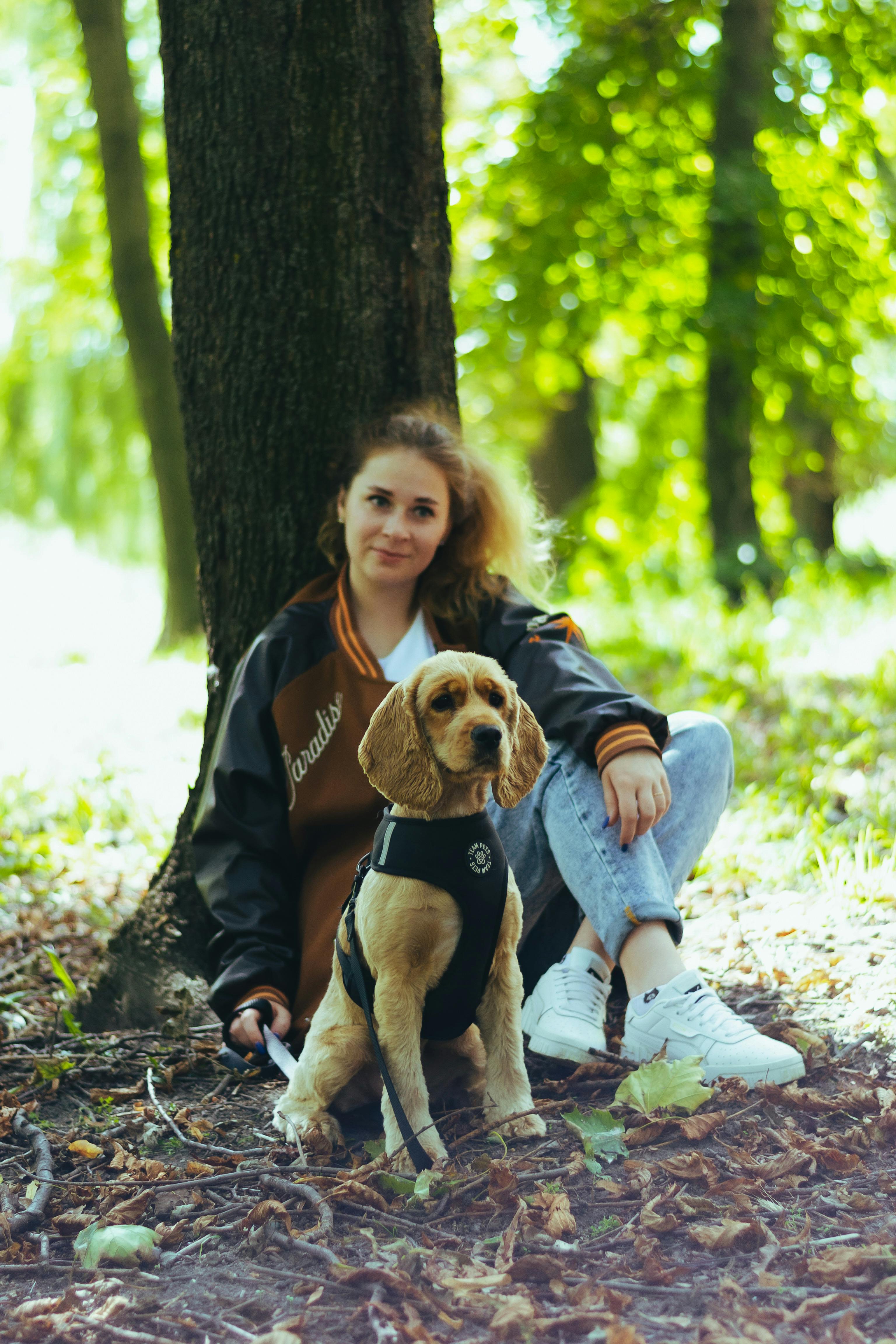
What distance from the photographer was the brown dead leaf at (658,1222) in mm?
1978

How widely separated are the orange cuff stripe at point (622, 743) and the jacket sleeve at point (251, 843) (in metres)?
0.93

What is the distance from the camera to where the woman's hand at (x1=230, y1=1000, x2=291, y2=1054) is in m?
2.67

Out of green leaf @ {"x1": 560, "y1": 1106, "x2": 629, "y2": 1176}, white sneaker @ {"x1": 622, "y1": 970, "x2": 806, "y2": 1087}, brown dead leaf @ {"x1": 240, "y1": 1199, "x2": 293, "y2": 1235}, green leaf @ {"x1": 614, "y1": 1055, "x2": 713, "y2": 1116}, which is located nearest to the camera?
brown dead leaf @ {"x1": 240, "y1": 1199, "x2": 293, "y2": 1235}

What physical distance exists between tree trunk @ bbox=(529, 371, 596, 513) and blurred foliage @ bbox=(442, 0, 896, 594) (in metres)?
1.12

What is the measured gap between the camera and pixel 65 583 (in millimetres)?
17266

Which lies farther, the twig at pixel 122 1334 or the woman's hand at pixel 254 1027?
the woman's hand at pixel 254 1027

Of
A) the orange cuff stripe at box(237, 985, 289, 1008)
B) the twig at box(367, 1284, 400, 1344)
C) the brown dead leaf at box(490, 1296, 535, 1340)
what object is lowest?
the twig at box(367, 1284, 400, 1344)

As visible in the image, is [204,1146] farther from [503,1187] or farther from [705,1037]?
[705,1037]

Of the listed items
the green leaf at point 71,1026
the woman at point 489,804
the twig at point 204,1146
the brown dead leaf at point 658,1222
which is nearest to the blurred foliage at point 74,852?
the green leaf at point 71,1026

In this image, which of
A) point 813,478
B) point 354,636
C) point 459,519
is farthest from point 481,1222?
point 813,478

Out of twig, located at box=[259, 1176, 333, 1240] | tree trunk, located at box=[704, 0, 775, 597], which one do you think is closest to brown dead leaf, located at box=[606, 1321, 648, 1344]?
twig, located at box=[259, 1176, 333, 1240]

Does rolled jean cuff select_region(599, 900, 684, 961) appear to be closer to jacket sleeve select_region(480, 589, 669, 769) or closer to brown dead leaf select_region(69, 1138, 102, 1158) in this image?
jacket sleeve select_region(480, 589, 669, 769)

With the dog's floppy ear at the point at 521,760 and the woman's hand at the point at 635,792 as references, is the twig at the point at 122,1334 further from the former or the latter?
the woman's hand at the point at 635,792

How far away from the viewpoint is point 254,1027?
8.75 feet
